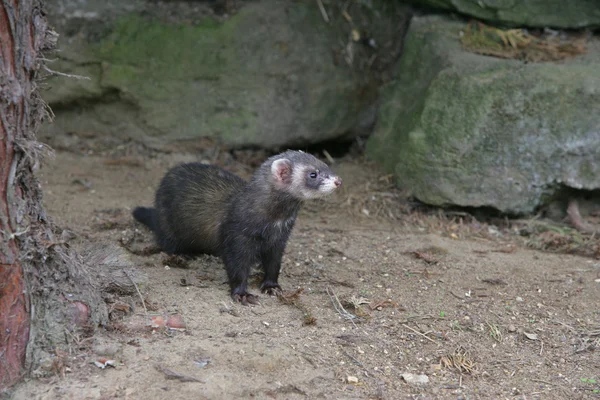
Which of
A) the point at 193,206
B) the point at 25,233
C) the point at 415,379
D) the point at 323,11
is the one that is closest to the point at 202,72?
the point at 323,11

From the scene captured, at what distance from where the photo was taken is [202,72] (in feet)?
24.1

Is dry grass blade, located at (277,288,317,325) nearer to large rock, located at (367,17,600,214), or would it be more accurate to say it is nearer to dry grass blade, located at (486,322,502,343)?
dry grass blade, located at (486,322,502,343)

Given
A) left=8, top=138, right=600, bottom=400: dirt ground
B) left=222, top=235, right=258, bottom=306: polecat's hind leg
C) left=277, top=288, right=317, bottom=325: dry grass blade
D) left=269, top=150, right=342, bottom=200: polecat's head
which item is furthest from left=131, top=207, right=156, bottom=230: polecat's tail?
left=277, top=288, right=317, bottom=325: dry grass blade

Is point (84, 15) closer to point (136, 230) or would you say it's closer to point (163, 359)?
point (136, 230)

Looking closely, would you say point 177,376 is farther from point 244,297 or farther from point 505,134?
point 505,134

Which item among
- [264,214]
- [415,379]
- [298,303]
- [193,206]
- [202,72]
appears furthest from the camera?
[202,72]

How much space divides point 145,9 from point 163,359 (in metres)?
4.52

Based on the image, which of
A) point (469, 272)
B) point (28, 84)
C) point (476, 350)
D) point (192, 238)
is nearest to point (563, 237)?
point (469, 272)

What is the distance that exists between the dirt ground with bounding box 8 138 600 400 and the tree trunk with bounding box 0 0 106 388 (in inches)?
6.4

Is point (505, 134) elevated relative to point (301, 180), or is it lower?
elevated

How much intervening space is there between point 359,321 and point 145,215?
7.37ft

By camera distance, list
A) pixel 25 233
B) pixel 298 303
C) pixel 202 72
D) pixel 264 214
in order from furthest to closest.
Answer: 1. pixel 202 72
2. pixel 264 214
3. pixel 298 303
4. pixel 25 233

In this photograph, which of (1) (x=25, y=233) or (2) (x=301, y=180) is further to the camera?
(2) (x=301, y=180)

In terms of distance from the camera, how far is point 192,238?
5512 millimetres
